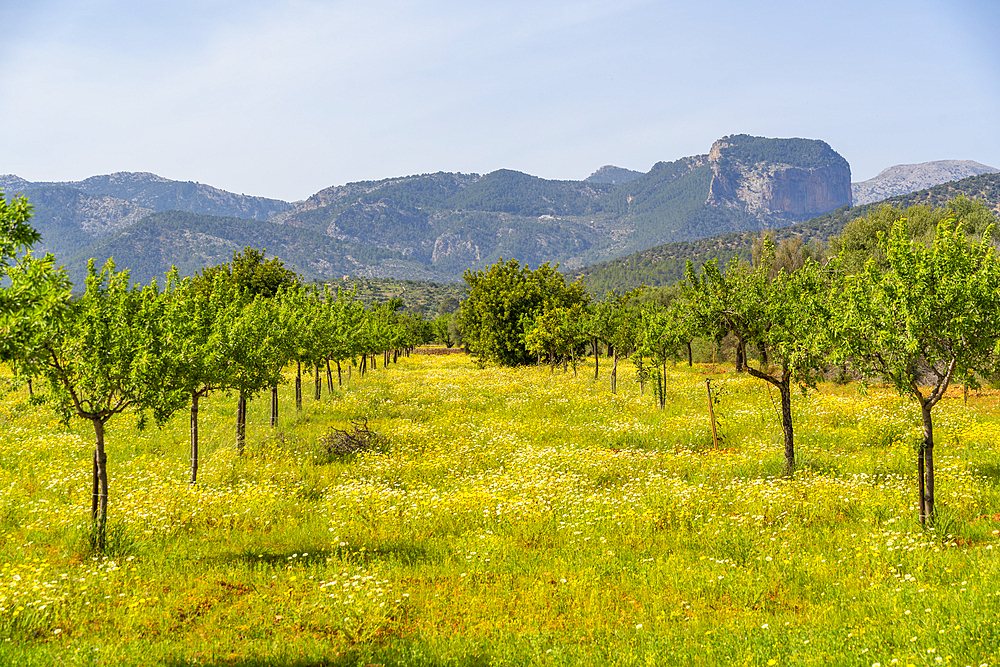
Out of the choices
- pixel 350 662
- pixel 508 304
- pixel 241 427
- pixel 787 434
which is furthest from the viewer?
pixel 508 304

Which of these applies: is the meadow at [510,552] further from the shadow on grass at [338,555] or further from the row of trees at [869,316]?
the row of trees at [869,316]

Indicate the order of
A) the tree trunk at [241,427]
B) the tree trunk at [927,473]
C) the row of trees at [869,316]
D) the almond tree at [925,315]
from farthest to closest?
the tree trunk at [241,427], the tree trunk at [927,473], the row of trees at [869,316], the almond tree at [925,315]

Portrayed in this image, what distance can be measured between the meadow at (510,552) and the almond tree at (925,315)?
3.19 meters

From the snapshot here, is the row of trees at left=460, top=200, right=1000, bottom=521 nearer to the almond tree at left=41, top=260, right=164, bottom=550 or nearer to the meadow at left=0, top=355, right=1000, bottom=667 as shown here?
the meadow at left=0, top=355, right=1000, bottom=667

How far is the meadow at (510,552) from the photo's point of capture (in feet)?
25.6

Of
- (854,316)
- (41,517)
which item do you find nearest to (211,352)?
(41,517)

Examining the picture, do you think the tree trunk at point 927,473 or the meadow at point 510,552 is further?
the tree trunk at point 927,473

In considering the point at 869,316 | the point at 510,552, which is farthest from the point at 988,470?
the point at 510,552

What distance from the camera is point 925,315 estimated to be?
33.0ft

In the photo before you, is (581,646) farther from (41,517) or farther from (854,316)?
(41,517)

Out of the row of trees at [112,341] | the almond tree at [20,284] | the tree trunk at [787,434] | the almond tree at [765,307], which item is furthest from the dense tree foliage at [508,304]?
the almond tree at [20,284]

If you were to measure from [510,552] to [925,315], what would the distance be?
9458 mm

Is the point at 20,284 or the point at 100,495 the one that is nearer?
the point at 20,284

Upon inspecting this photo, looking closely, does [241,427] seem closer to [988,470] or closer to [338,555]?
[338,555]
